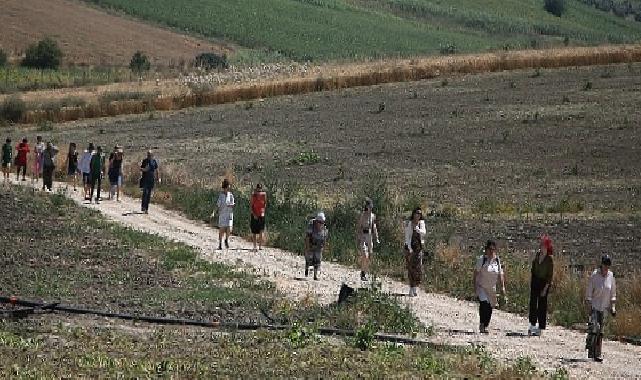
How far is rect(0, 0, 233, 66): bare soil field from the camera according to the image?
99.1 metres

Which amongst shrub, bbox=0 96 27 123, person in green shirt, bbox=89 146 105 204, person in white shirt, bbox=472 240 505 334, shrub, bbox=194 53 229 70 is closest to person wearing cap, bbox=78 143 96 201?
person in green shirt, bbox=89 146 105 204

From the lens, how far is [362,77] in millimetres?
73812

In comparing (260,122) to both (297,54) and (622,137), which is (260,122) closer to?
(622,137)

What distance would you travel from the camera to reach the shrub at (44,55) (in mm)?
94562

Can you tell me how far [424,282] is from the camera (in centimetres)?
2769

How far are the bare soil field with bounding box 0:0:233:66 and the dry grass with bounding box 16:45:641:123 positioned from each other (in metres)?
24.9

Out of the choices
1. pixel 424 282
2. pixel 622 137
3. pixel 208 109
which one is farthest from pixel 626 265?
pixel 208 109

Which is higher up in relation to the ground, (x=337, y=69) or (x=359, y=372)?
Answer: (x=337, y=69)

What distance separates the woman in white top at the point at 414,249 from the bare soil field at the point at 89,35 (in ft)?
240

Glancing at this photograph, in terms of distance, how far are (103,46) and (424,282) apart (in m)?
76.7

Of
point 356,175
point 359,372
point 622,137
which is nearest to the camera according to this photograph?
point 359,372

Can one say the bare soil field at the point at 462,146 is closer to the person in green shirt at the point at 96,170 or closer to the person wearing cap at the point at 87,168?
the person wearing cap at the point at 87,168

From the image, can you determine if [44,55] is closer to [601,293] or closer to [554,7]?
[554,7]

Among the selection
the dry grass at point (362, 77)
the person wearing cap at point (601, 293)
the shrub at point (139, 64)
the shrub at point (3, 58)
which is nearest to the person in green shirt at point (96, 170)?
the person wearing cap at point (601, 293)
